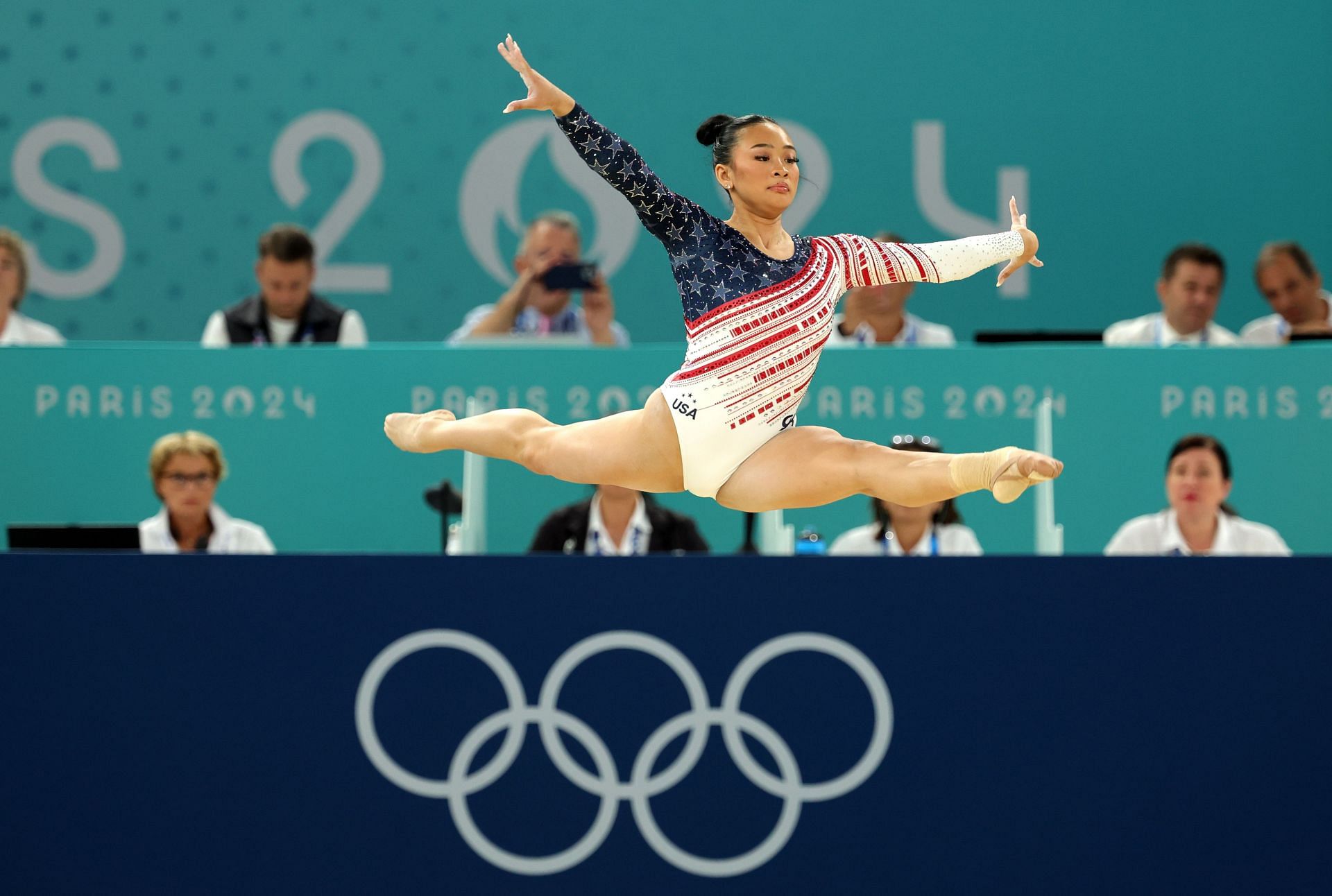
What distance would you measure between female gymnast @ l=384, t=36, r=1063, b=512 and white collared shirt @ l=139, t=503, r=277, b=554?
4.00 metres

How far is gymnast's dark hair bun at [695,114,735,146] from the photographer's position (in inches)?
131

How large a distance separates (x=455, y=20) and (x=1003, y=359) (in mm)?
4852

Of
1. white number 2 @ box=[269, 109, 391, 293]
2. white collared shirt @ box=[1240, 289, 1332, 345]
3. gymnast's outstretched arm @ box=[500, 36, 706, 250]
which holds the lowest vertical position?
gymnast's outstretched arm @ box=[500, 36, 706, 250]

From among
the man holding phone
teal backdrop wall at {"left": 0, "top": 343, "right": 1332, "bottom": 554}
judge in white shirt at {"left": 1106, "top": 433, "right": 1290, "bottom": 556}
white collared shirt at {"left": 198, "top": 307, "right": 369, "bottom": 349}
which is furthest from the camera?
white collared shirt at {"left": 198, "top": 307, "right": 369, "bottom": 349}

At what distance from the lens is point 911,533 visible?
7.30 m

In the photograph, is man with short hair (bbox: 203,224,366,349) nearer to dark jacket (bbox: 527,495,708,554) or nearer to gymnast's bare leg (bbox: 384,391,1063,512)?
dark jacket (bbox: 527,495,708,554)

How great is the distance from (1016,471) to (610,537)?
4.35m

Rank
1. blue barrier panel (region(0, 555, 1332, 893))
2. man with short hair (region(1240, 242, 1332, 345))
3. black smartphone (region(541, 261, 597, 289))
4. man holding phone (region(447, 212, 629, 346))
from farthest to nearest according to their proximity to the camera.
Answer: man with short hair (region(1240, 242, 1332, 345)) < black smartphone (region(541, 261, 597, 289)) < man holding phone (region(447, 212, 629, 346)) < blue barrier panel (region(0, 555, 1332, 893))

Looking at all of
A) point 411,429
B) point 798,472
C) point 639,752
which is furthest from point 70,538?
point 798,472

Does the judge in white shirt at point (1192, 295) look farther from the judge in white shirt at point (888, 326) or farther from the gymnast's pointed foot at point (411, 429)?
the gymnast's pointed foot at point (411, 429)

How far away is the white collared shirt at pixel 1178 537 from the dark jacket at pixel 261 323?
383 cm

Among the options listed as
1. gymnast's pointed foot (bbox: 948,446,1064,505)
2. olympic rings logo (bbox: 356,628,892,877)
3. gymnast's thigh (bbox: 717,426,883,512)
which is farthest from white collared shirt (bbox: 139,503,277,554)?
gymnast's pointed foot (bbox: 948,446,1064,505)

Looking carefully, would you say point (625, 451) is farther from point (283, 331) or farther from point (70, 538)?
point (283, 331)

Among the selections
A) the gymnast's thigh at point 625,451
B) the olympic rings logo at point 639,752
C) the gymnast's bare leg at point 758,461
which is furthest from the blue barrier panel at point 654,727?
the gymnast's thigh at point 625,451
